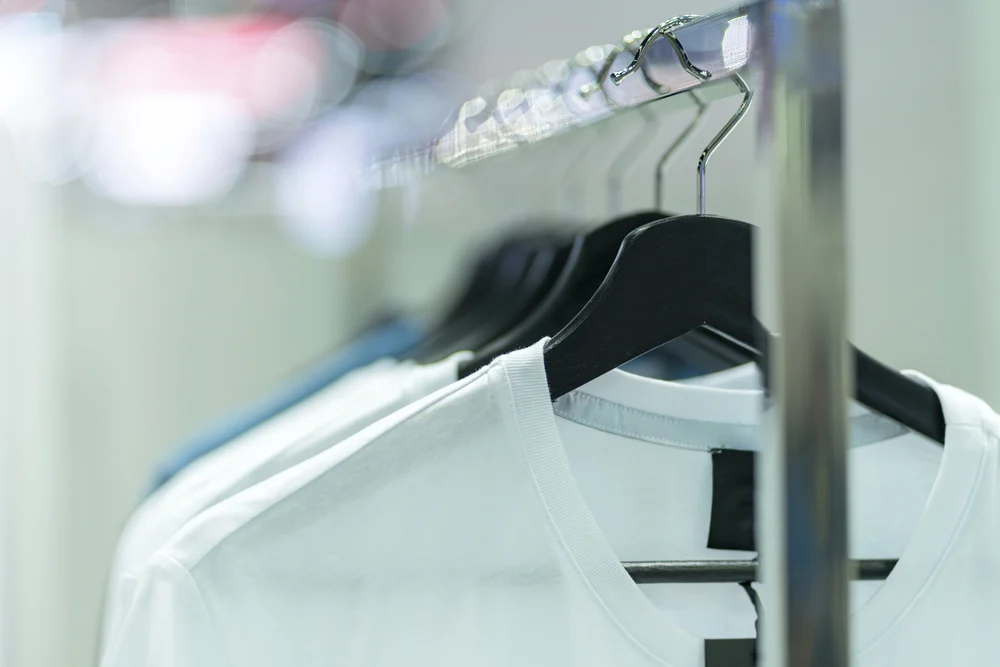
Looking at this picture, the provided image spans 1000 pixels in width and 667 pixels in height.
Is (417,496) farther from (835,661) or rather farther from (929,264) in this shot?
(929,264)

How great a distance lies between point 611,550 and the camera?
403mm

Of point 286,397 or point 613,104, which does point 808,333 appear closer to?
point 613,104

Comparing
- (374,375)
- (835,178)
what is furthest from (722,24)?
(374,375)

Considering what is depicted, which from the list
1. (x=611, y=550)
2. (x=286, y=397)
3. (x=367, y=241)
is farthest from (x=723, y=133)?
(x=367, y=241)

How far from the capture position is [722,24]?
0.37 metres

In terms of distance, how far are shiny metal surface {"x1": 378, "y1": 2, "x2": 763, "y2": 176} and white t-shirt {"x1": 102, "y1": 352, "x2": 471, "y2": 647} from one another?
0.51ft

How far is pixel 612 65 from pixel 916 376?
204 millimetres

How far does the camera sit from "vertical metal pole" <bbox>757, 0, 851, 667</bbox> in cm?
26

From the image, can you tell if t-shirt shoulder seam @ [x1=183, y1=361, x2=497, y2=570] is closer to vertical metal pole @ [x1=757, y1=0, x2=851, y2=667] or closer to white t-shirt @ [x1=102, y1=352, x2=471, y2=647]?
white t-shirt @ [x1=102, y1=352, x2=471, y2=647]

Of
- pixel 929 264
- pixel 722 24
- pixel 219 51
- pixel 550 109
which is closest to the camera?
pixel 722 24

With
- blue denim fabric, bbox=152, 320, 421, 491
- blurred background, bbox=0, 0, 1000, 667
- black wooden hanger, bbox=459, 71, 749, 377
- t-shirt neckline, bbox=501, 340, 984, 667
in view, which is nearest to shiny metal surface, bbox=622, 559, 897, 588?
t-shirt neckline, bbox=501, 340, 984, 667

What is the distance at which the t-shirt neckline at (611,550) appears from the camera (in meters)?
0.39

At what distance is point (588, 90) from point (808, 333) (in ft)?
0.89

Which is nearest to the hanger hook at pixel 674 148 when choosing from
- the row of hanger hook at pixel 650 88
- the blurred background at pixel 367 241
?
the row of hanger hook at pixel 650 88
